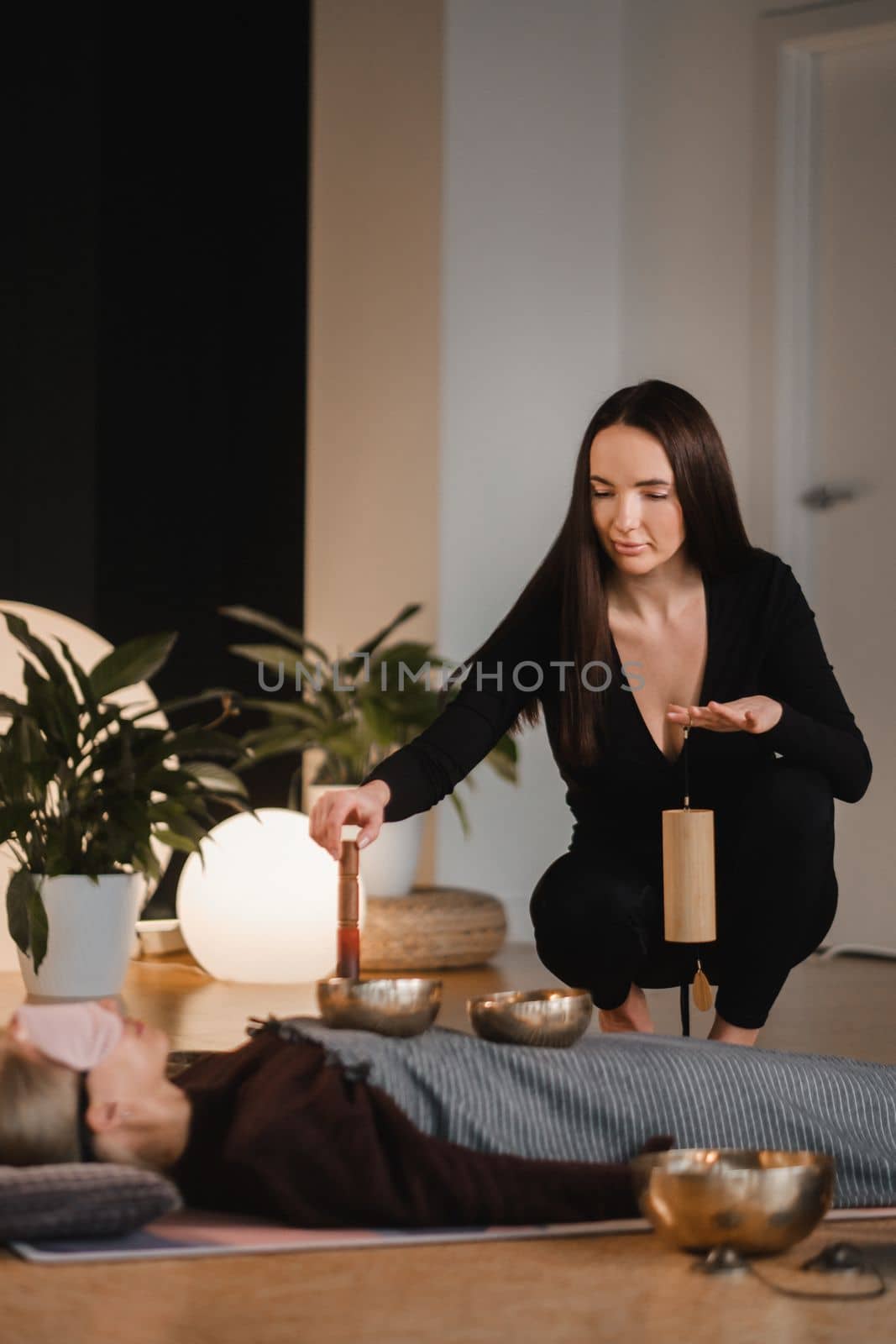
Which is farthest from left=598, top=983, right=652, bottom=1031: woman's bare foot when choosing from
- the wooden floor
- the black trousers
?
the wooden floor

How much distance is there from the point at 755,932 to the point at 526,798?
82.9 inches

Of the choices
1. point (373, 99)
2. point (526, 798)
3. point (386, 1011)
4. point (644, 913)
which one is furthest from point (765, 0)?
point (386, 1011)

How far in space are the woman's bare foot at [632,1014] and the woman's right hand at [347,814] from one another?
19.0 inches

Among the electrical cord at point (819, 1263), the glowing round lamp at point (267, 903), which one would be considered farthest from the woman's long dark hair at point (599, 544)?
the glowing round lamp at point (267, 903)

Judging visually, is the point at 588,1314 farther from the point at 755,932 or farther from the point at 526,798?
the point at 526,798

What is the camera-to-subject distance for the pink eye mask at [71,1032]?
153 centimetres

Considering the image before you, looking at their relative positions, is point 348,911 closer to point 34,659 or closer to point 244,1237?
point 244,1237

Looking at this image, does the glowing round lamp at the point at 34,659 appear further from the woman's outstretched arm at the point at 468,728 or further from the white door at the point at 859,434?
the white door at the point at 859,434

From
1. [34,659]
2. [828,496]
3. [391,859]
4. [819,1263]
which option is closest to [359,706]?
[391,859]

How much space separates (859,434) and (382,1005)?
2579 mm

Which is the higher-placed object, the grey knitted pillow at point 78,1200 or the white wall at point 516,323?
the white wall at point 516,323

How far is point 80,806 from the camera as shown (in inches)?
120

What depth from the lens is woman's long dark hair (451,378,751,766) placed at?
2.15 m

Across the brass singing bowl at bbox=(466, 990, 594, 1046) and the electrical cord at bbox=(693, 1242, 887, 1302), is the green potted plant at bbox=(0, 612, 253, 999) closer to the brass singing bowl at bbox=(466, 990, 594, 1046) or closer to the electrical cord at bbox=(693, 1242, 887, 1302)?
the brass singing bowl at bbox=(466, 990, 594, 1046)
